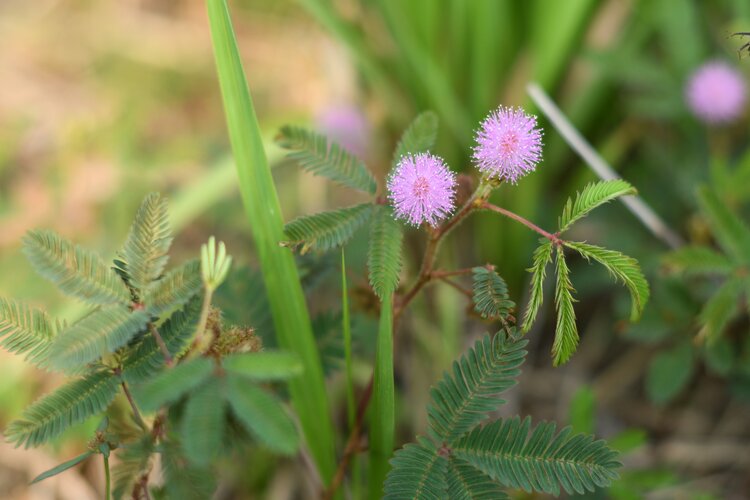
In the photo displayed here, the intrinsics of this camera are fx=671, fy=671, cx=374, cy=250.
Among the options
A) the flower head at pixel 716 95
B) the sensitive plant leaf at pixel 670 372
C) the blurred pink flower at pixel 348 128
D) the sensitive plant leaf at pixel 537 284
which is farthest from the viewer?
the blurred pink flower at pixel 348 128

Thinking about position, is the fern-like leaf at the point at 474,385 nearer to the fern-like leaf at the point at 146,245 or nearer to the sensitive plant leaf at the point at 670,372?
the fern-like leaf at the point at 146,245

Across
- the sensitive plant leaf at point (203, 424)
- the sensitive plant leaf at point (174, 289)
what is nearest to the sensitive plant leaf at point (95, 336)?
the sensitive plant leaf at point (174, 289)

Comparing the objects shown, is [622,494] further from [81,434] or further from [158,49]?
[158,49]

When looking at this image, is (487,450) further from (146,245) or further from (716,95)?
(716,95)

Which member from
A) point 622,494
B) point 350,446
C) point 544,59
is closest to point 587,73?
point 544,59

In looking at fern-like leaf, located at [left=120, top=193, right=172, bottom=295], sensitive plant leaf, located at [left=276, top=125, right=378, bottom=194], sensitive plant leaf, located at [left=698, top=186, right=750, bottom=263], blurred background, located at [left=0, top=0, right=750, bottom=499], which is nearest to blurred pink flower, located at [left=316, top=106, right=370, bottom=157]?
blurred background, located at [left=0, top=0, right=750, bottom=499]

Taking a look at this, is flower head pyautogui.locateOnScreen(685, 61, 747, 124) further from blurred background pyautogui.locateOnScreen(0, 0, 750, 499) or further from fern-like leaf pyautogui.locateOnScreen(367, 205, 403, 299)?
fern-like leaf pyautogui.locateOnScreen(367, 205, 403, 299)
